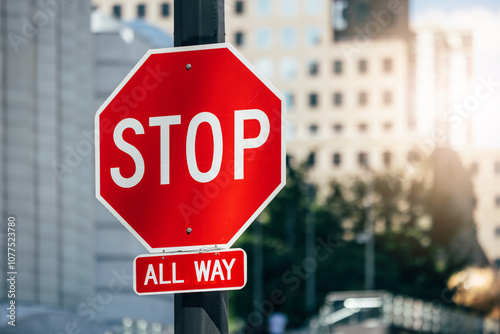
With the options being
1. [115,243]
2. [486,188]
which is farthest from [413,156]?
[486,188]

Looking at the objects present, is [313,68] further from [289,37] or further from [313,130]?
[313,130]

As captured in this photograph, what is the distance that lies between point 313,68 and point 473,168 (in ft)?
64.0

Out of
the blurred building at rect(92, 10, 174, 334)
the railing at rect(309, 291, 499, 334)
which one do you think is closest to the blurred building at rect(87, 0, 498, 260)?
the blurred building at rect(92, 10, 174, 334)

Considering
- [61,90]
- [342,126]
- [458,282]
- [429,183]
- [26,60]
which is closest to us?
[26,60]

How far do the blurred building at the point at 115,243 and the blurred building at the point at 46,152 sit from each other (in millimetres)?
3862

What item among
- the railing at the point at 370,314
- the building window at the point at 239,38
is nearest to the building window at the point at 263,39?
the building window at the point at 239,38

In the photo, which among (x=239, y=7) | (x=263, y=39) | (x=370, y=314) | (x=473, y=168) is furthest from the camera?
(x=473, y=168)

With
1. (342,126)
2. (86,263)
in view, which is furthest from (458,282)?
(342,126)

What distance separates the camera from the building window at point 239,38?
10988 cm

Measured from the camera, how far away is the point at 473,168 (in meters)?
112

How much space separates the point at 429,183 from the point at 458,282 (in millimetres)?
7209

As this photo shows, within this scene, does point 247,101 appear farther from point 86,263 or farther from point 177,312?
point 86,263

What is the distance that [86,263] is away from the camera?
35469 millimetres

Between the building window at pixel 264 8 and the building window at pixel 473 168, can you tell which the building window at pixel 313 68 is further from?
the building window at pixel 473 168
